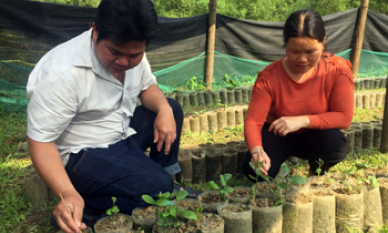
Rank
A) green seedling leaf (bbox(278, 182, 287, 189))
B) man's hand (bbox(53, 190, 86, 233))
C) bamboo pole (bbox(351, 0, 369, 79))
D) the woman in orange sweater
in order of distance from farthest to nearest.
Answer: bamboo pole (bbox(351, 0, 369, 79)) → the woman in orange sweater → green seedling leaf (bbox(278, 182, 287, 189)) → man's hand (bbox(53, 190, 86, 233))

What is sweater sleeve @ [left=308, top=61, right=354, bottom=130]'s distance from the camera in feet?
7.03

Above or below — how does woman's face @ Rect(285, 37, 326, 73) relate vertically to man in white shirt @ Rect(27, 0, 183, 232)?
above

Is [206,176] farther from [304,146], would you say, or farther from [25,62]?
[25,62]

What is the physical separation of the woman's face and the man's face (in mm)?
885

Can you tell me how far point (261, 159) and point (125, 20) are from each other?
1.06 metres

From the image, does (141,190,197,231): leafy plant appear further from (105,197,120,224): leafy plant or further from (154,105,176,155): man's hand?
(154,105,176,155): man's hand


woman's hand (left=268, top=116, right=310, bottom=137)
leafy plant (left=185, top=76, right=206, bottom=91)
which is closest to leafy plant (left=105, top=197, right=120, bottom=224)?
woman's hand (left=268, top=116, right=310, bottom=137)

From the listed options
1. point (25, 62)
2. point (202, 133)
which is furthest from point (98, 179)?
point (25, 62)

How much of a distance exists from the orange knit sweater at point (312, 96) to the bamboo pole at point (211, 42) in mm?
3489

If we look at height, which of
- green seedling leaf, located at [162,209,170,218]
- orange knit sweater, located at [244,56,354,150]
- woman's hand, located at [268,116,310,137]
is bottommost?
green seedling leaf, located at [162,209,170,218]

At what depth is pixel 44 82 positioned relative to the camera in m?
1.57

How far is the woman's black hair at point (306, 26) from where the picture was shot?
1.91 meters

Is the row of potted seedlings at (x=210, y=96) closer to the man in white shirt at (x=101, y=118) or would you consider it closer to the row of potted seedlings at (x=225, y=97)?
the row of potted seedlings at (x=225, y=97)

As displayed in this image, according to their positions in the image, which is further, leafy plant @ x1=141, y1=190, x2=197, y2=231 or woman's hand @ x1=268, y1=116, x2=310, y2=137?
woman's hand @ x1=268, y1=116, x2=310, y2=137
